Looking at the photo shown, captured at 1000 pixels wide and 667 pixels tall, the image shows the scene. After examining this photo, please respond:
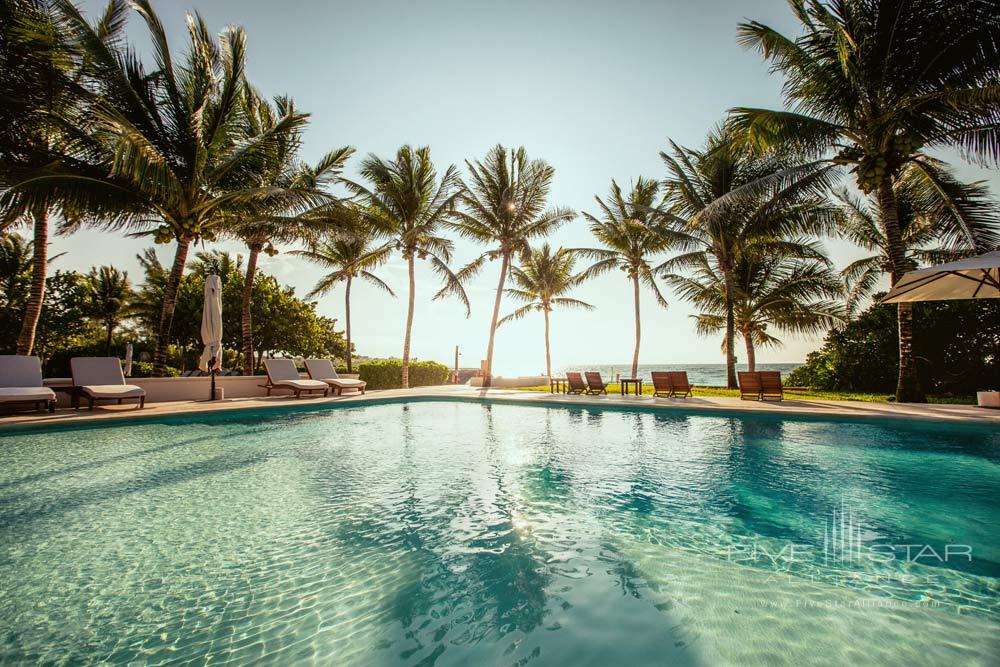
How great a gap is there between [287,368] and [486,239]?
952cm

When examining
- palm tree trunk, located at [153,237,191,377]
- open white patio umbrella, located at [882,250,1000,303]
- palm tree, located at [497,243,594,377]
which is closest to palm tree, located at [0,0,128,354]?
palm tree trunk, located at [153,237,191,377]

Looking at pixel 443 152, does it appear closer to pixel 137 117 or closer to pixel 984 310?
pixel 137 117

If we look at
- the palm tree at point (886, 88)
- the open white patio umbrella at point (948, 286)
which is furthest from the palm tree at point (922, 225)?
the open white patio umbrella at point (948, 286)

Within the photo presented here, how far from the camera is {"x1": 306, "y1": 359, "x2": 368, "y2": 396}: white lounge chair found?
1311 centimetres

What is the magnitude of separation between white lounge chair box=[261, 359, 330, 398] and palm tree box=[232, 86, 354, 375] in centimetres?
183

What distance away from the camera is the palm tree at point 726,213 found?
13820 millimetres

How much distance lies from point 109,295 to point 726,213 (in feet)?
113

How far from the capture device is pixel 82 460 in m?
5.68

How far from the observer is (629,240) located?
60.0ft

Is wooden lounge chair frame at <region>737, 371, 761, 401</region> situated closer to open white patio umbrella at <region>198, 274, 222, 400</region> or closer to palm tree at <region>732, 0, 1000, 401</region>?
palm tree at <region>732, 0, 1000, 401</region>

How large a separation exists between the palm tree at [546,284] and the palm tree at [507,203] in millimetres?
5755

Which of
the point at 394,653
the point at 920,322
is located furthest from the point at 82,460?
the point at 920,322

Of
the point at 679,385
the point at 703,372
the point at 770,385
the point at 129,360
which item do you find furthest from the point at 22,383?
the point at 703,372

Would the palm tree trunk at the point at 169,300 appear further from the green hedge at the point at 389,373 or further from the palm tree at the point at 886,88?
the palm tree at the point at 886,88
